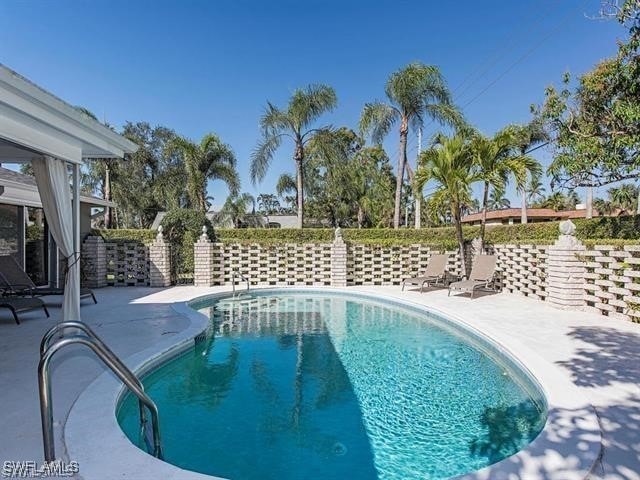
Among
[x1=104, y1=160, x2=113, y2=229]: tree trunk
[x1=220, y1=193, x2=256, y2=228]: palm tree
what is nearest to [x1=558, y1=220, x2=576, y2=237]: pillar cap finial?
[x1=220, y1=193, x2=256, y2=228]: palm tree

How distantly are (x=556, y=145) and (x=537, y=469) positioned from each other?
10.4 metres

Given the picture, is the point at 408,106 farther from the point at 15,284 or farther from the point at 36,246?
the point at 15,284

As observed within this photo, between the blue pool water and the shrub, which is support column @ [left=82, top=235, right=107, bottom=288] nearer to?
the shrub

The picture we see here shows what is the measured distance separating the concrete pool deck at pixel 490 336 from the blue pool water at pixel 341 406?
53 centimetres

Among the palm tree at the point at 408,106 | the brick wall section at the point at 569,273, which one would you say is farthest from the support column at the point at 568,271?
the palm tree at the point at 408,106

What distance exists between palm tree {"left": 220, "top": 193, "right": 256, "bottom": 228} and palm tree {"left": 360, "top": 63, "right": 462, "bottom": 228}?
9.64m

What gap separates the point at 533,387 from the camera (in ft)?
14.1

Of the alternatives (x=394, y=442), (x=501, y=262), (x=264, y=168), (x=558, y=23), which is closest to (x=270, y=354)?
(x=394, y=442)

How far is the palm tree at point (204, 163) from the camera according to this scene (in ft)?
68.0

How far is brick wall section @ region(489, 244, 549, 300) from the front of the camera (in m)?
9.27

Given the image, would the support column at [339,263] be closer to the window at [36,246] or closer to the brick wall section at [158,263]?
the brick wall section at [158,263]

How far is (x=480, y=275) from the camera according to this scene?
10.4m

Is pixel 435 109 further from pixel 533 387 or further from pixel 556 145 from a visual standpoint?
pixel 533 387

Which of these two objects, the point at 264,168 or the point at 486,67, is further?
the point at 486,67
